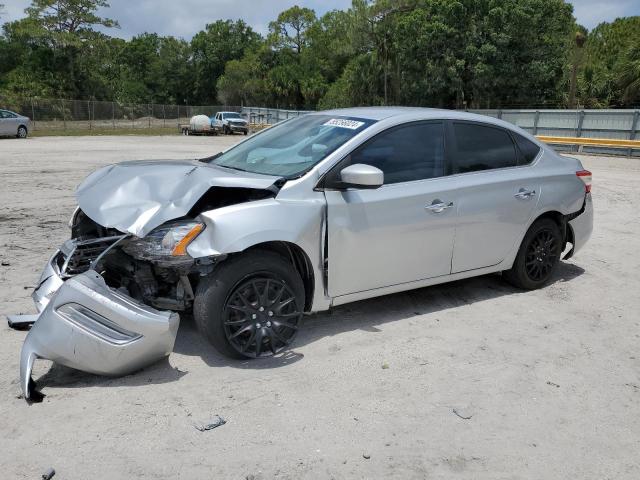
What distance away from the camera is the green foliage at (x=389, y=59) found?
136 feet

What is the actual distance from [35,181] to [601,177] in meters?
13.7

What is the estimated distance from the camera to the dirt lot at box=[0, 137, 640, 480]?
2.93 meters

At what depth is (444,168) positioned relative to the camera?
4.89m

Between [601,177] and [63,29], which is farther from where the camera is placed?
[63,29]

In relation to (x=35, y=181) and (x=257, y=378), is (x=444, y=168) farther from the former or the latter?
(x=35, y=181)

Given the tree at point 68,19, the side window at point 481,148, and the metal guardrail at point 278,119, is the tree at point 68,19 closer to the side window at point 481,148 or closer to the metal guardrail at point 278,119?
the metal guardrail at point 278,119

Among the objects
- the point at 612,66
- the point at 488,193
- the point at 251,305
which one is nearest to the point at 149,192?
the point at 251,305

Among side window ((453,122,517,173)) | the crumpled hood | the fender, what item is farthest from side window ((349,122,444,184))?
the crumpled hood

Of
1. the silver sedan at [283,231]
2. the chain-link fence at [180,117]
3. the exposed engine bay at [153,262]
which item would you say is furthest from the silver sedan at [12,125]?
the exposed engine bay at [153,262]

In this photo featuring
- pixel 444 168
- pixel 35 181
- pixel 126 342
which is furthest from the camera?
pixel 35 181

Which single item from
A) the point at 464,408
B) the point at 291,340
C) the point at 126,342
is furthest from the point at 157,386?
the point at 464,408

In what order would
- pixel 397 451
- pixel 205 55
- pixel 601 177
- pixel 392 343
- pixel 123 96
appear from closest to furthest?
1. pixel 397 451
2. pixel 392 343
3. pixel 601 177
4. pixel 123 96
5. pixel 205 55

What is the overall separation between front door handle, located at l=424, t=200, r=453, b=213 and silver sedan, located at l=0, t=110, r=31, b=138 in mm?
29990

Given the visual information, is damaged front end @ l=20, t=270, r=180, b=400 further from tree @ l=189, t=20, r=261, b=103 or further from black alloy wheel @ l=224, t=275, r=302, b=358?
tree @ l=189, t=20, r=261, b=103
